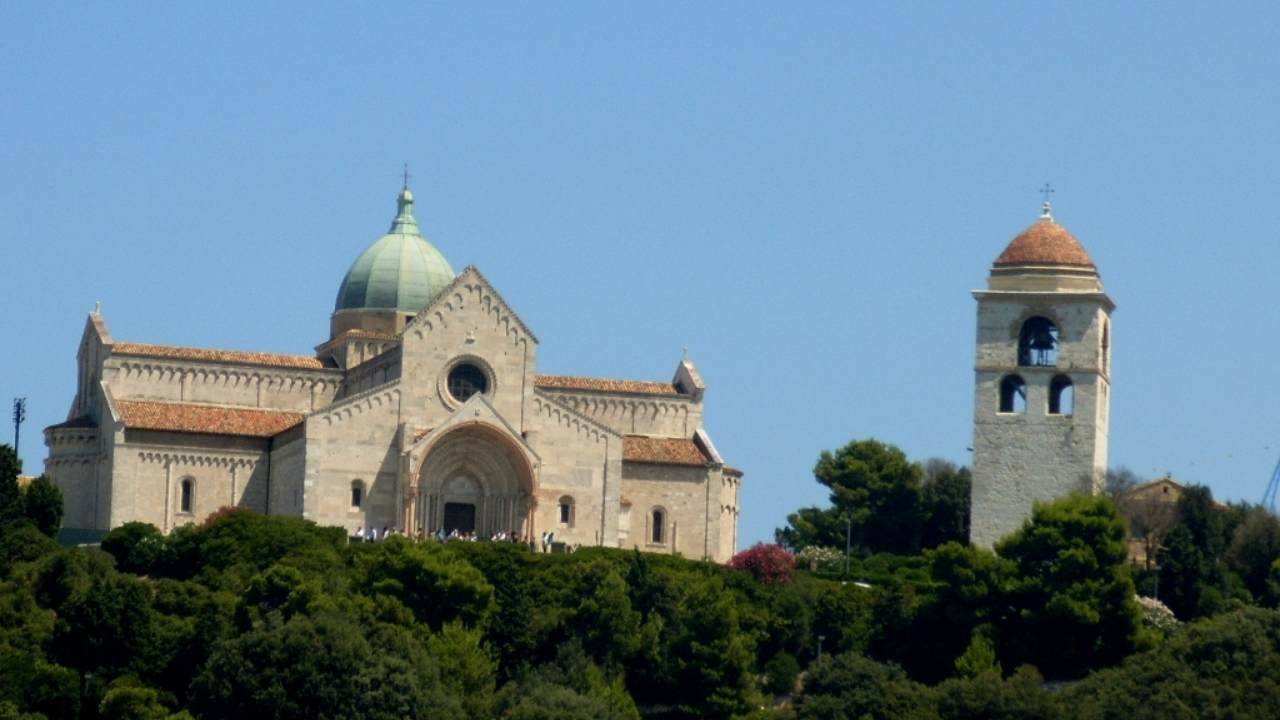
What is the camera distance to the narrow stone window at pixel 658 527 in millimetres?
126188

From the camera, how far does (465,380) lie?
123812 mm

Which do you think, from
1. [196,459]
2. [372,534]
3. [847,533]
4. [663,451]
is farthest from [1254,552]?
[196,459]

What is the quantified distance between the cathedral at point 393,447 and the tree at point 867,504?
593 centimetres

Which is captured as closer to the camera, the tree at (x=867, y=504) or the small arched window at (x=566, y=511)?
the small arched window at (x=566, y=511)

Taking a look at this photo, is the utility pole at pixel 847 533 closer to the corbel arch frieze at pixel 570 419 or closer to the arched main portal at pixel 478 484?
the corbel arch frieze at pixel 570 419

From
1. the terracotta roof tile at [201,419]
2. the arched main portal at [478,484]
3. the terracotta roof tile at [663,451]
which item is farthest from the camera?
the terracotta roof tile at [663,451]

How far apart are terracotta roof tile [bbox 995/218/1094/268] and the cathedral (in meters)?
10.9

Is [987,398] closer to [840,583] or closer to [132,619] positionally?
[840,583]

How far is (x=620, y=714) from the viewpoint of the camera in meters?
110

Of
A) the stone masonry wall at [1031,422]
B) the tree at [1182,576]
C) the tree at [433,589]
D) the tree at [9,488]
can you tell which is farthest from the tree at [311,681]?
the tree at [1182,576]

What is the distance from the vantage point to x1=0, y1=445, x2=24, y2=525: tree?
382 ft

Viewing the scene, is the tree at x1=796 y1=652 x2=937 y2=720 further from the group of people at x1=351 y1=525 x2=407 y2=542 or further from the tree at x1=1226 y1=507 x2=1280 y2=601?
the group of people at x1=351 y1=525 x2=407 y2=542

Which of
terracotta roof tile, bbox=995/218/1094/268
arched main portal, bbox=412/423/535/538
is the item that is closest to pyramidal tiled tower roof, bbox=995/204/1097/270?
terracotta roof tile, bbox=995/218/1094/268

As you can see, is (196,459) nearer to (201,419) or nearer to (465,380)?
(201,419)
